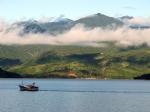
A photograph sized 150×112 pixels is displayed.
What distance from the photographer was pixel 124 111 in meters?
140

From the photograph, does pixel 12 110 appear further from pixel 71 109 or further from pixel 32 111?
pixel 71 109

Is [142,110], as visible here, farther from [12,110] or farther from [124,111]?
[12,110]

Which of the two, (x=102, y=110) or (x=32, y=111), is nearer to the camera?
(x=32, y=111)

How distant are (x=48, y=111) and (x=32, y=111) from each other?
5.02 meters

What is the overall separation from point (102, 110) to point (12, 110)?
95.7 feet

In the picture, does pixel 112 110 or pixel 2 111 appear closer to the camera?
pixel 2 111

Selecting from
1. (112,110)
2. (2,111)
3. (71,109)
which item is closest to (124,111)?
(112,110)

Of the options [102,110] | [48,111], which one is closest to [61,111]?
[48,111]

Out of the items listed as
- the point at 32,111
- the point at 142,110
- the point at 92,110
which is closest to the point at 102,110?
the point at 92,110

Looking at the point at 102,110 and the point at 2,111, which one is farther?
the point at 102,110

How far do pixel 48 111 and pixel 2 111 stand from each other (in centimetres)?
1399

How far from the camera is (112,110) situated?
144750 millimetres

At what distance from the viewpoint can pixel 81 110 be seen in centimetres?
14300

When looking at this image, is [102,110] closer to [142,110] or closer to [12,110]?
[142,110]
